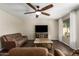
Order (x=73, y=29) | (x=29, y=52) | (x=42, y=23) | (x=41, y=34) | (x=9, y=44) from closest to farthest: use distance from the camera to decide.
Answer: (x=29, y=52) < (x=9, y=44) < (x=73, y=29) < (x=41, y=34) < (x=42, y=23)

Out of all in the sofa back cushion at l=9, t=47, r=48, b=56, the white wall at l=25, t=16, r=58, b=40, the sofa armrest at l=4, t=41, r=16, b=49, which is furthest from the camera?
the white wall at l=25, t=16, r=58, b=40

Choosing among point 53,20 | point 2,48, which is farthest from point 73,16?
point 53,20

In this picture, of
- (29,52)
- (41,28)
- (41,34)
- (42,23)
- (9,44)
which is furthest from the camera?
(42,23)

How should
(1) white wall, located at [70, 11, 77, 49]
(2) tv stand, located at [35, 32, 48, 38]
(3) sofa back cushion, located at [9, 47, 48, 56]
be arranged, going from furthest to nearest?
(2) tv stand, located at [35, 32, 48, 38] < (1) white wall, located at [70, 11, 77, 49] < (3) sofa back cushion, located at [9, 47, 48, 56]

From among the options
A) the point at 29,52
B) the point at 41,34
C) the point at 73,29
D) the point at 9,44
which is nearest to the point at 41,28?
the point at 41,34

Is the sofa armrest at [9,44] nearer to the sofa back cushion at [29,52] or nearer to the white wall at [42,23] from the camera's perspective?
the sofa back cushion at [29,52]

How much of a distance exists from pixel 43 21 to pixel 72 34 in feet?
17.0

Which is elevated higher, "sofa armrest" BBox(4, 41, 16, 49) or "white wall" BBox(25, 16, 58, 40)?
"white wall" BBox(25, 16, 58, 40)

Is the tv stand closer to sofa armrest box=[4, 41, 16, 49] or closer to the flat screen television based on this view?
the flat screen television

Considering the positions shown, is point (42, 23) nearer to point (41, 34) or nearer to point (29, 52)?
point (41, 34)

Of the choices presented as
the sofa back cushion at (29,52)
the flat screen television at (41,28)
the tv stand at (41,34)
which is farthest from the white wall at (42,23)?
the sofa back cushion at (29,52)

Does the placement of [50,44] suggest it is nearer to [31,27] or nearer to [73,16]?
[73,16]

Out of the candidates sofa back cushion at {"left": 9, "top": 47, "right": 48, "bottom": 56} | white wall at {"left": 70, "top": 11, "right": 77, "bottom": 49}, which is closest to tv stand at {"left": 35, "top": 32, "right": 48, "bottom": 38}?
white wall at {"left": 70, "top": 11, "right": 77, "bottom": 49}

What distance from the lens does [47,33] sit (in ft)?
35.6
